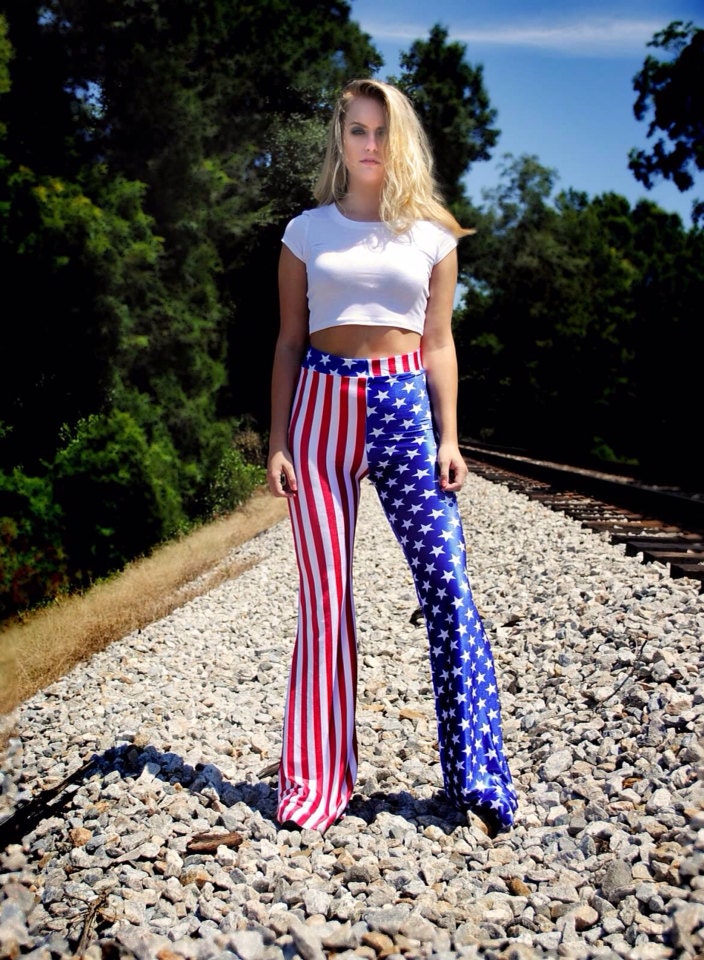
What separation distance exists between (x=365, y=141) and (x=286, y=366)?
70 cm

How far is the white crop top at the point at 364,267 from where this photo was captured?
8.20ft

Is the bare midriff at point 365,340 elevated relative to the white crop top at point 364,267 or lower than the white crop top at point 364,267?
lower

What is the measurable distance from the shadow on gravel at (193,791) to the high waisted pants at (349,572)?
0.22 metres

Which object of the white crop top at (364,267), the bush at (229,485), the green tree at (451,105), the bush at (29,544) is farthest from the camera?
the green tree at (451,105)

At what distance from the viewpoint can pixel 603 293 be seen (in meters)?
39.7

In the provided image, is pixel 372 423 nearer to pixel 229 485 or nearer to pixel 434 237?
pixel 434 237

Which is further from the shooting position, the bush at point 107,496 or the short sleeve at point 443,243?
the bush at point 107,496

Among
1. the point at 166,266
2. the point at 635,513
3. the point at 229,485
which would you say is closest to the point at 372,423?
the point at 635,513

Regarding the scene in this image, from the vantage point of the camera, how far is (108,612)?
8.01 metres

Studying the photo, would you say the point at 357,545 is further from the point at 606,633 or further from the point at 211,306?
the point at 211,306

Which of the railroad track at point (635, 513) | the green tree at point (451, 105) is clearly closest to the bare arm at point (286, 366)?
the railroad track at point (635, 513)

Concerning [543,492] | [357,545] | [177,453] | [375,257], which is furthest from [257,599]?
[177,453]

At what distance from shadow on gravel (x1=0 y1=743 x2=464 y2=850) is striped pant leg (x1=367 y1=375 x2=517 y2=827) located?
318 mm

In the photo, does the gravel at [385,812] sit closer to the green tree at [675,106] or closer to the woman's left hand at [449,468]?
the woman's left hand at [449,468]
